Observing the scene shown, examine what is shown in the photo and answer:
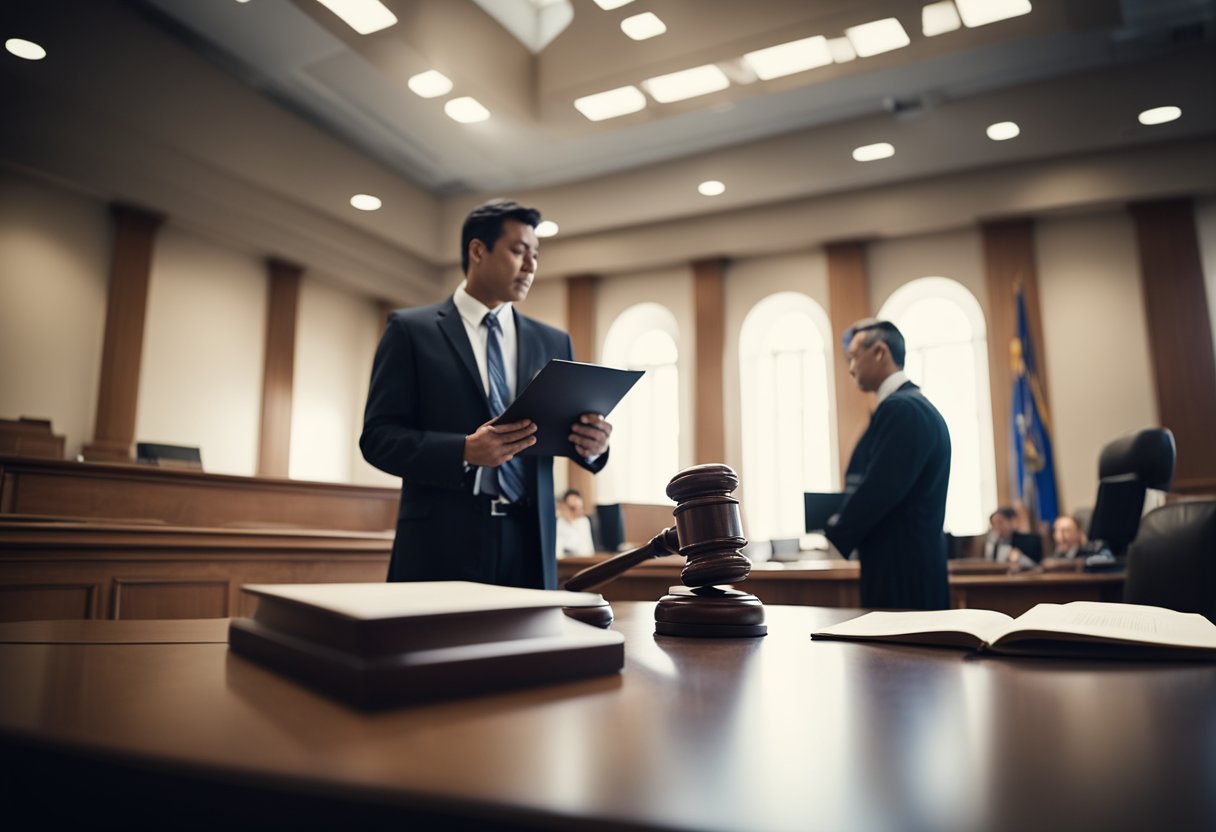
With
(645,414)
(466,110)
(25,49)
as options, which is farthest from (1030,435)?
(25,49)

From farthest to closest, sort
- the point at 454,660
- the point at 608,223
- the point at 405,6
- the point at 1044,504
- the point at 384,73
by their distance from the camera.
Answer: the point at 608,223 → the point at 1044,504 → the point at 384,73 → the point at 405,6 → the point at 454,660

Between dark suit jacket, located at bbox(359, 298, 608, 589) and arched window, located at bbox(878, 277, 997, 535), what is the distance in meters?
7.20

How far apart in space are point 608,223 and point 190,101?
14.1 feet

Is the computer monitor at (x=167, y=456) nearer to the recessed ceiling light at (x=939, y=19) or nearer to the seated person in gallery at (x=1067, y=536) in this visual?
the recessed ceiling light at (x=939, y=19)

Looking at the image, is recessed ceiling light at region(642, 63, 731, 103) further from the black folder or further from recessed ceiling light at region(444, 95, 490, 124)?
the black folder

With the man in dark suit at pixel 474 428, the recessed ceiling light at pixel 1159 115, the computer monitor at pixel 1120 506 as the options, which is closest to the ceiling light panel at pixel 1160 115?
the recessed ceiling light at pixel 1159 115

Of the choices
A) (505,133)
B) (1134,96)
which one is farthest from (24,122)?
(1134,96)

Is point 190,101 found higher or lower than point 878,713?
higher

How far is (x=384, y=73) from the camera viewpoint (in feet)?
21.4

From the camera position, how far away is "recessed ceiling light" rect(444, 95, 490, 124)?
23.4ft

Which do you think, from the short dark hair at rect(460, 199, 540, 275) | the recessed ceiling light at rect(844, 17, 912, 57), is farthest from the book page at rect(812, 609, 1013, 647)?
the recessed ceiling light at rect(844, 17, 912, 57)

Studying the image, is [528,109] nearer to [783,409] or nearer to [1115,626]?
[783,409]

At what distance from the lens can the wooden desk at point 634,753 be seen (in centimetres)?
35

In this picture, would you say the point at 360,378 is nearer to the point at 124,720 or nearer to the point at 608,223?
the point at 608,223
